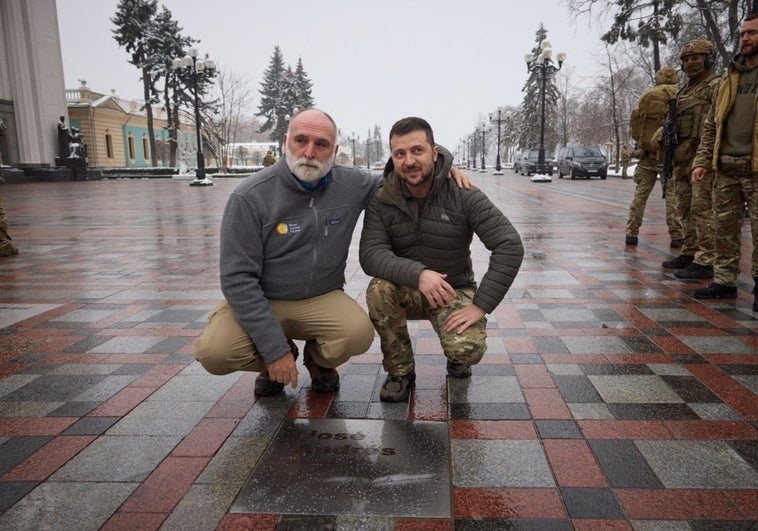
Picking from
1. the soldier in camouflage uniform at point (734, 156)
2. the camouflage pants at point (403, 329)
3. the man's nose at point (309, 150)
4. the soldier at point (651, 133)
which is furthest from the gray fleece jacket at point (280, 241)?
the soldier at point (651, 133)

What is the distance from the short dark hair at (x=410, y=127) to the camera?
2955mm

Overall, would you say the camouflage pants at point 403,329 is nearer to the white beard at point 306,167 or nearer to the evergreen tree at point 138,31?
the white beard at point 306,167

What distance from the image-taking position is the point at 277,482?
2301mm

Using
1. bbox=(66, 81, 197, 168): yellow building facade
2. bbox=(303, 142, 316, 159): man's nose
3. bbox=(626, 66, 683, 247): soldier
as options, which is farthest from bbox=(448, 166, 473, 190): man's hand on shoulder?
bbox=(66, 81, 197, 168): yellow building facade

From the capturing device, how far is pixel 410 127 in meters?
2.96

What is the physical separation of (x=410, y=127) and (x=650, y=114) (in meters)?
5.52

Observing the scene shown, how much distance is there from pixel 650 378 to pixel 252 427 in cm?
224

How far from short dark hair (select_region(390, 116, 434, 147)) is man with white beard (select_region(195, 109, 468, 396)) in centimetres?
34

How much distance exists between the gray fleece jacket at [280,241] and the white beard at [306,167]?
5 centimetres

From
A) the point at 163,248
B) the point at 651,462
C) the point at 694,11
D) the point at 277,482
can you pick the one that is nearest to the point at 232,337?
the point at 277,482

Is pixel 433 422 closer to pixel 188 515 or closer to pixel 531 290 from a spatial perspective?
pixel 188 515

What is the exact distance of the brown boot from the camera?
10.6ft

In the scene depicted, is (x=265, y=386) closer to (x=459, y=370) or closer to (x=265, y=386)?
(x=265, y=386)

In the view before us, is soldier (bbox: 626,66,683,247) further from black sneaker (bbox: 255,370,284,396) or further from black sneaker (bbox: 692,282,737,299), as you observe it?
black sneaker (bbox: 255,370,284,396)
